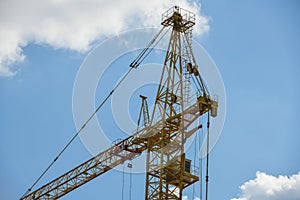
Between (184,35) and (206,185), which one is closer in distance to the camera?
(206,185)

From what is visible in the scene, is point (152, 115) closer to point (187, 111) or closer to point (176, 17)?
point (187, 111)

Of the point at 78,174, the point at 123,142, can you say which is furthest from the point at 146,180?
the point at 78,174

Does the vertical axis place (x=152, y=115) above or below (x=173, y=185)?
above

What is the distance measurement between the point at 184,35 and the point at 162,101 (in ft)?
26.7

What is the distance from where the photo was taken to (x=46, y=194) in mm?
85312

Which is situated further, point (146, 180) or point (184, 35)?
point (184, 35)

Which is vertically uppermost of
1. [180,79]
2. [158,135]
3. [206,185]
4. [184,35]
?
[184,35]

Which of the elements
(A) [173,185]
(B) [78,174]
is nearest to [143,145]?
(A) [173,185]

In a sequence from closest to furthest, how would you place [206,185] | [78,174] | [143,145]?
[206,185] → [143,145] → [78,174]

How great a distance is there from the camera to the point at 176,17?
2862 inches

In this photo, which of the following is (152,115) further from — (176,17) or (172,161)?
(176,17)

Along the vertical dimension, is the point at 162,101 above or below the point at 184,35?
below

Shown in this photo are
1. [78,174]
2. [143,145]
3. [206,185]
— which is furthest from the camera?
[78,174]

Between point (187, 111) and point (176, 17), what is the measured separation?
11231 mm
